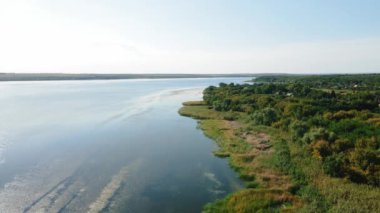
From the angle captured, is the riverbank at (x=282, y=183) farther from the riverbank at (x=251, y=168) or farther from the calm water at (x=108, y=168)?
the calm water at (x=108, y=168)

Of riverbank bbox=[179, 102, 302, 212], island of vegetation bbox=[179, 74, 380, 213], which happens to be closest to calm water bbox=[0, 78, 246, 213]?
riverbank bbox=[179, 102, 302, 212]

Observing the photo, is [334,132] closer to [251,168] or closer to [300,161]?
[300,161]

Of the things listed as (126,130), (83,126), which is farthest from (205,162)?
(83,126)

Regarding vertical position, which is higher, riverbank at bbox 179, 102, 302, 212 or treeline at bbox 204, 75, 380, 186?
treeline at bbox 204, 75, 380, 186

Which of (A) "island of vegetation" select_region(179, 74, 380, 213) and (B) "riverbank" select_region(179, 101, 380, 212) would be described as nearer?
(B) "riverbank" select_region(179, 101, 380, 212)

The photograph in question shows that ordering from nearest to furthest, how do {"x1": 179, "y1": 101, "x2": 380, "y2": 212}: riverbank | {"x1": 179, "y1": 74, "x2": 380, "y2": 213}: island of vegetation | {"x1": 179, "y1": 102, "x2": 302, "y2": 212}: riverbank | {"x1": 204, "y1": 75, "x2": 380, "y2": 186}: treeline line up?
{"x1": 179, "y1": 101, "x2": 380, "y2": 212}: riverbank, {"x1": 179, "y1": 74, "x2": 380, "y2": 213}: island of vegetation, {"x1": 179, "y1": 102, "x2": 302, "y2": 212}: riverbank, {"x1": 204, "y1": 75, "x2": 380, "y2": 186}: treeline

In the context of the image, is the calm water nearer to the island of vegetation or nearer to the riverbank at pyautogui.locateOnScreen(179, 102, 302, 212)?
the riverbank at pyautogui.locateOnScreen(179, 102, 302, 212)

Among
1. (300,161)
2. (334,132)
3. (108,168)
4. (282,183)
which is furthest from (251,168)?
(334,132)

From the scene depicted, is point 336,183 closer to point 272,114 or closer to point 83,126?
point 272,114
